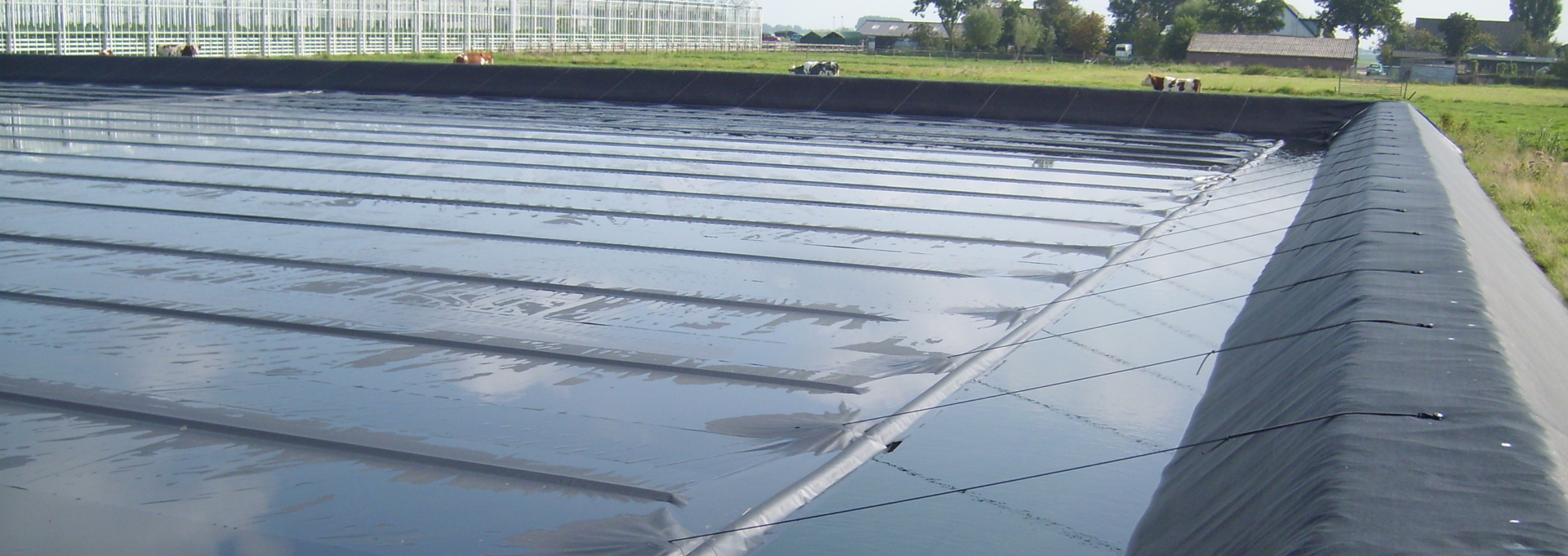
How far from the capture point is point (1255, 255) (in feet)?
20.8

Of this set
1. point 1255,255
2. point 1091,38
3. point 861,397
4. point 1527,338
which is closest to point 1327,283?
point 1527,338

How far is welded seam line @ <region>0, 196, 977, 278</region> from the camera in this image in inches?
232

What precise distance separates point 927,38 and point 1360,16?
102 ft

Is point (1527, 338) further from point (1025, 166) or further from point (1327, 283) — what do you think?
point (1025, 166)

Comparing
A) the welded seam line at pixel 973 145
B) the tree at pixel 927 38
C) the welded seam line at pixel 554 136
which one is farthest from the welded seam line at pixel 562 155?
the tree at pixel 927 38

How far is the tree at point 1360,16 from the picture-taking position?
82688mm

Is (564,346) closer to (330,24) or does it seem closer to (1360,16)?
(330,24)

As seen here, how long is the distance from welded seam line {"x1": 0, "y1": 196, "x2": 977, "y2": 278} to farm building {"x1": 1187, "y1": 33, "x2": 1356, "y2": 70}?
59240 mm

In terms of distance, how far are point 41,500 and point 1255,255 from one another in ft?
18.3

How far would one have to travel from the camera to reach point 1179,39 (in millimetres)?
68000

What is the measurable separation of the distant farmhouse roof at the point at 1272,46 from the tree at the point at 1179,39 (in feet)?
14.5

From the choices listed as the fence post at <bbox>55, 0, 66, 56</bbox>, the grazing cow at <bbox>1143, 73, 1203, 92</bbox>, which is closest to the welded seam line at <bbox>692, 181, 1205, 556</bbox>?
the grazing cow at <bbox>1143, 73, 1203, 92</bbox>

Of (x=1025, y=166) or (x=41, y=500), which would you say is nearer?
(x=41, y=500)

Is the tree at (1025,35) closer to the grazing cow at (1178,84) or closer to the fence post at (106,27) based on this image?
the grazing cow at (1178,84)
